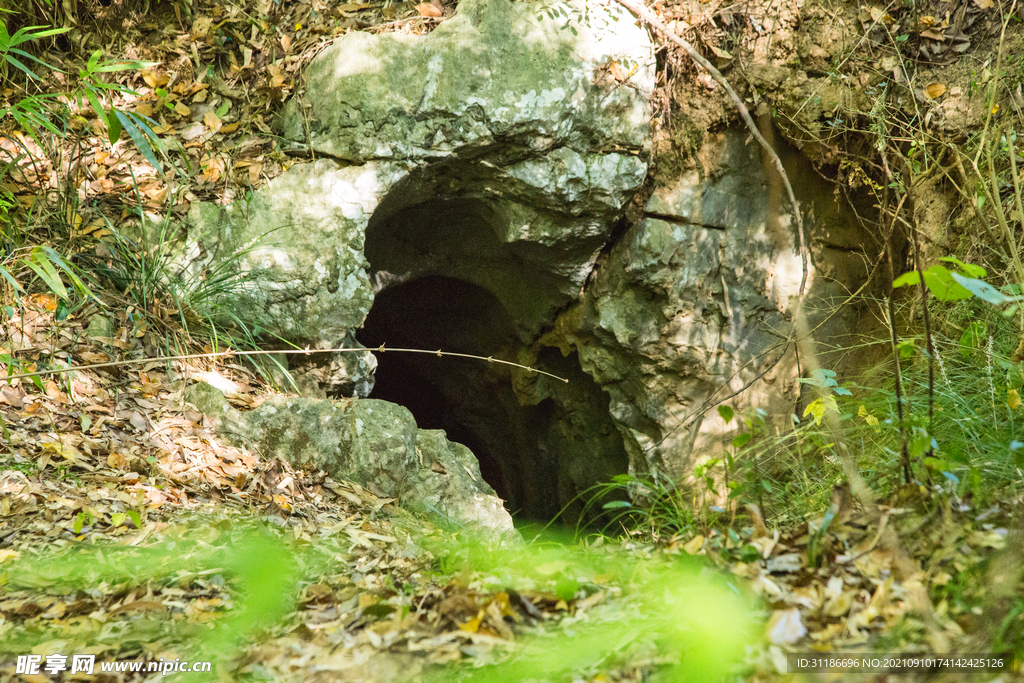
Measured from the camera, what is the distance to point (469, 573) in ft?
5.34

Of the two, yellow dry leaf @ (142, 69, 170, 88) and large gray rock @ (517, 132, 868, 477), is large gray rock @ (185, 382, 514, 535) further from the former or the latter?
yellow dry leaf @ (142, 69, 170, 88)

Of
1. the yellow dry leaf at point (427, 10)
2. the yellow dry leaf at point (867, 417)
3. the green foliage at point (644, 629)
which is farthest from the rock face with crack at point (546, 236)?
the green foliage at point (644, 629)

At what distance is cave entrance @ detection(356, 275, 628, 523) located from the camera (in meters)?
5.17

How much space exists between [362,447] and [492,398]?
9.77 ft

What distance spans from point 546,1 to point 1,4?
114 inches

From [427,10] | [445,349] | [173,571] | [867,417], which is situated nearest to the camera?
[173,571]

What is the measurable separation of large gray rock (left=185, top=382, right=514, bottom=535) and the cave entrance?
2066 mm

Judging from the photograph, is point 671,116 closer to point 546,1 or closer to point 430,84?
point 546,1

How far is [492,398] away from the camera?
5895mm

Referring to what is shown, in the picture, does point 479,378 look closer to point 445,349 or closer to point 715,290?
point 445,349

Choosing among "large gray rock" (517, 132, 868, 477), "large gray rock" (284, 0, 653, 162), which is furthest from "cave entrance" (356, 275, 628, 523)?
"large gray rock" (284, 0, 653, 162)

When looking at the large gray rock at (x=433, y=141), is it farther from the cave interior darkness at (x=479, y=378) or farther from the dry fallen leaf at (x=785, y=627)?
the dry fallen leaf at (x=785, y=627)

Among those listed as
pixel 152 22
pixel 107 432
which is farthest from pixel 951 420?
pixel 152 22

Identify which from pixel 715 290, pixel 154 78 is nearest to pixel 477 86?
pixel 154 78
